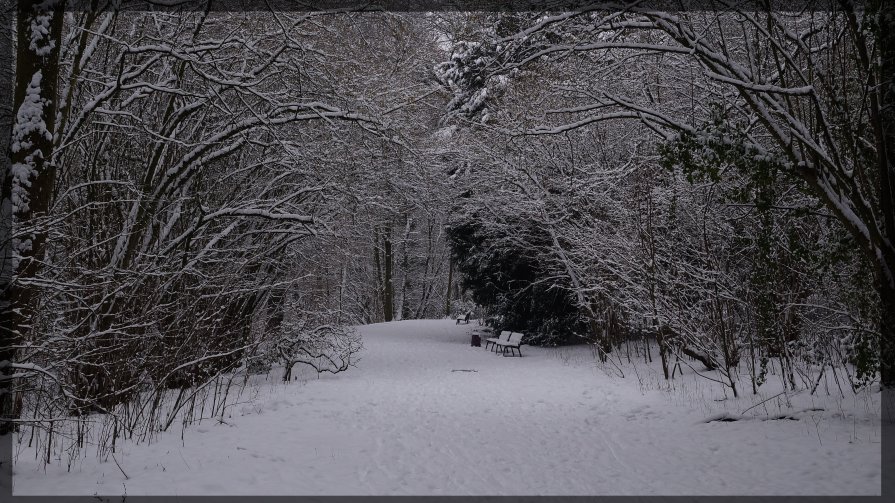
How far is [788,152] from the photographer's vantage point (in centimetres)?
562

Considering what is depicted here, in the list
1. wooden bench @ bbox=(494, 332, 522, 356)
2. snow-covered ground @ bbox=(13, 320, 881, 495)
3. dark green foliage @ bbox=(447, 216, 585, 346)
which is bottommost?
snow-covered ground @ bbox=(13, 320, 881, 495)

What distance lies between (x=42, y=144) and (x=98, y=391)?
309cm

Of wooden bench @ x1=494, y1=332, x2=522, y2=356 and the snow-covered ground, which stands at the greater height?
wooden bench @ x1=494, y1=332, x2=522, y2=356

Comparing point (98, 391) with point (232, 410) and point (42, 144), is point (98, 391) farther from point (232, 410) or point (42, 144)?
point (42, 144)

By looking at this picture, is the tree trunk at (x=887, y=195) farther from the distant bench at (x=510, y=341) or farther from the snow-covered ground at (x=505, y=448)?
the distant bench at (x=510, y=341)

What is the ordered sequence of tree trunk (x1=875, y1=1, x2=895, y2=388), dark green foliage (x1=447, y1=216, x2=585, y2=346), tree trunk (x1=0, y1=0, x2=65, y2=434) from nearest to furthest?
tree trunk (x1=0, y1=0, x2=65, y2=434) → tree trunk (x1=875, y1=1, x2=895, y2=388) → dark green foliage (x1=447, y1=216, x2=585, y2=346)

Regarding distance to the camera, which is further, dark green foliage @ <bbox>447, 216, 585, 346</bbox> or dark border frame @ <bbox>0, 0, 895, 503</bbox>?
dark green foliage @ <bbox>447, 216, 585, 346</bbox>

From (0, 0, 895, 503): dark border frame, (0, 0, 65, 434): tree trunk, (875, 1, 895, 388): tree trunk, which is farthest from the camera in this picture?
(875, 1, 895, 388): tree trunk

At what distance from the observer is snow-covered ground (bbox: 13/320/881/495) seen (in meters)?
5.22

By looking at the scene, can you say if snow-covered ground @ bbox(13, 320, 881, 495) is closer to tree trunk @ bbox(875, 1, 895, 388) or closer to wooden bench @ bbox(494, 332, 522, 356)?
tree trunk @ bbox(875, 1, 895, 388)

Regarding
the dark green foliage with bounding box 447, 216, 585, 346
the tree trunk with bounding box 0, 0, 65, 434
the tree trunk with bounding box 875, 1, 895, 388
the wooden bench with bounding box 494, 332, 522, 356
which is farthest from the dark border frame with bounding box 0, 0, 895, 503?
the wooden bench with bounding box 494, 332, 522, 356

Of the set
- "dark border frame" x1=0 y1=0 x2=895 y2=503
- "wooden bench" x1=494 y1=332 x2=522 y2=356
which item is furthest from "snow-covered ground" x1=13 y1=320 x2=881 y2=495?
"wooden bench" x1=494 y1=332 x2=522 y2=356

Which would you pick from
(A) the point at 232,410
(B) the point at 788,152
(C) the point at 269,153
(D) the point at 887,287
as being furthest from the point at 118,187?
(D) the point at 887,287

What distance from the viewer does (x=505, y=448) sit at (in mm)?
7023
